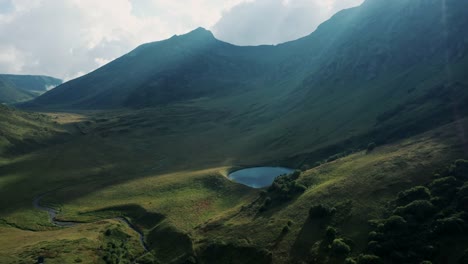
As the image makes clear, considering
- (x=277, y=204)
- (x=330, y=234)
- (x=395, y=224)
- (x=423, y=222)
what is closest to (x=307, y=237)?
(x=330, y=234)

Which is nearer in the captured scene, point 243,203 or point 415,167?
point 415,167

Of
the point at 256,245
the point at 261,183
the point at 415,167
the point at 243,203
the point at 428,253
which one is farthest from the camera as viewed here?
the point at 261,183

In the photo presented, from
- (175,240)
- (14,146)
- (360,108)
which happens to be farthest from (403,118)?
(14,146)

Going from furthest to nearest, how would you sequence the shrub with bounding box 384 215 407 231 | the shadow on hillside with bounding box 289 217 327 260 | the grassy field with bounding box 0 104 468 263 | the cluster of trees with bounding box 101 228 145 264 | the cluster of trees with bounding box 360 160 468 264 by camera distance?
the cluster of trees with bounding box 101 228 145 264
the grassy field with bounding box 0 104 468 263
the shadow on hillside with bounding box 289 217 327 260
the shrub with bounding box 384 215 407 231
the cluster of trees with bounding box 360 160 468 264

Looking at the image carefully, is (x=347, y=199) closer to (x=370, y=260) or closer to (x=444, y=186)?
(x=444, y=186)

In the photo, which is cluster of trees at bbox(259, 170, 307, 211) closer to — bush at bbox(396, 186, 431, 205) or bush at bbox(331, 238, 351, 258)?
bush at bbox(396, 186, 431, 205)

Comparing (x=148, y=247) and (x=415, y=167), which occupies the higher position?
(x=415, y=167)

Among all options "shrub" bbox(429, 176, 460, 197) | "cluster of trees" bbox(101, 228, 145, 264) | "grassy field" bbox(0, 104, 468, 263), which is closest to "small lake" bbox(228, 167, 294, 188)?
"grassy field" bbox(0, 104, 468, 263)

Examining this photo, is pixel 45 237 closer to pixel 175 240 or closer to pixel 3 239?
pixel 3 239
